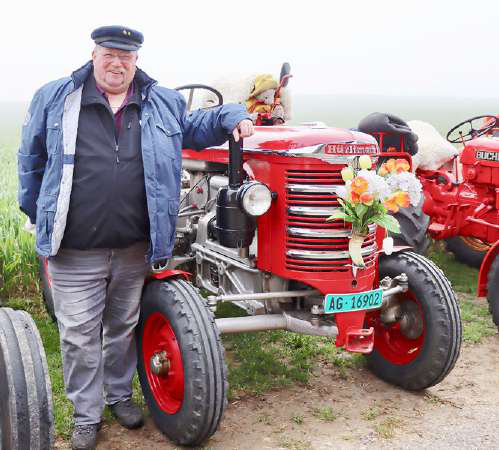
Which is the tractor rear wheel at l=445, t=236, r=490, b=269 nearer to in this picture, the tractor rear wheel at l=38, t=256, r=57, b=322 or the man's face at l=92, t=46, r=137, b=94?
the tractor rear wheel at l=38, t=256, r=57, b=322

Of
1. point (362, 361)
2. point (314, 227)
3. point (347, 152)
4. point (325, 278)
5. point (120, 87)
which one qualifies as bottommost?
point (362, 361)

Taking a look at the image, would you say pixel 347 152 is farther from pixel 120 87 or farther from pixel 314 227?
pixel 120 87

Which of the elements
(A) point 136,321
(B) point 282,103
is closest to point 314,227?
(A) point 136,321

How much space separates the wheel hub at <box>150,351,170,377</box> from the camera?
3.14m

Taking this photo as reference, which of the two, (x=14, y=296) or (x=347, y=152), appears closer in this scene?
(x=347, y=152)

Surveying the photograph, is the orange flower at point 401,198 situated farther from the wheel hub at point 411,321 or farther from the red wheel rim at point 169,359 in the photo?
the red wheel rim at point 169,359

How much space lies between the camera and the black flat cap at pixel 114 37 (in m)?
2.87

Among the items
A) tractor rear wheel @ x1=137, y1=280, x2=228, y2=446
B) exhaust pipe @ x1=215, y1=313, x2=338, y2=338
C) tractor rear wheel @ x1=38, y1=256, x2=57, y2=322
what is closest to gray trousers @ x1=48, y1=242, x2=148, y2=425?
tractor rear wheel @ x1=137, y1=280, x2=228, y2=446

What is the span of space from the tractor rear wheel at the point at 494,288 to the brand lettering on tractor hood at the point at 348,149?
1.64 m

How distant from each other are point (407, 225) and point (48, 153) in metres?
3.22

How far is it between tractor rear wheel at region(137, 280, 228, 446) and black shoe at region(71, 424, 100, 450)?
31 cm

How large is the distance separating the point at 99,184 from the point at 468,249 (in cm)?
459

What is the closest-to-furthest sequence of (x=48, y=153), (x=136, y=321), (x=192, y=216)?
(x=48, y=153)
(x=136, y=321)
(x=192, y=216)

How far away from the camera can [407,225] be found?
5.35 meters
